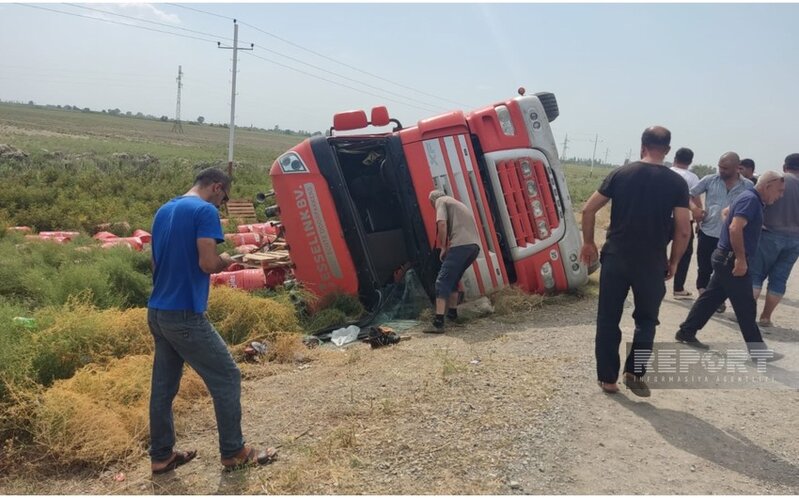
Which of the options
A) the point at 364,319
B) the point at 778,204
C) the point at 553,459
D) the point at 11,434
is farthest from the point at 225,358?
the point at 778,204

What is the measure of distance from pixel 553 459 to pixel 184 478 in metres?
2.08

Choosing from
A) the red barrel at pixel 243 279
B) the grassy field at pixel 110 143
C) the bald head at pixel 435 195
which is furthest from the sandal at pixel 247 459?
the grassy field at pixel 110 143

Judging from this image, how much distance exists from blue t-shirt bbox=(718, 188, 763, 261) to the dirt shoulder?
1.09m

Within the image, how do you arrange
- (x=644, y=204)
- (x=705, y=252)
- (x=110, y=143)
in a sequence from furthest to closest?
(x=110, y=143)
(x=705, y=252)
(x=644, y=204)

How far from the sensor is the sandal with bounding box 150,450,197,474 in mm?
3207

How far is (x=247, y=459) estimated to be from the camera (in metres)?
3.19

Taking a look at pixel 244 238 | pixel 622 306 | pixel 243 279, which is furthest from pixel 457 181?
pixel 244 238

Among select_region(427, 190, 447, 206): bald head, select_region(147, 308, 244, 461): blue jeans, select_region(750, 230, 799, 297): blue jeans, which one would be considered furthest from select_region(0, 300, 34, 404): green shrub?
select_region(750, 230, 799, 297): blue jeans

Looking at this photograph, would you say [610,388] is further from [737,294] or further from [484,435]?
[737,294]

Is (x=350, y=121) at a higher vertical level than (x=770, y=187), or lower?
higher

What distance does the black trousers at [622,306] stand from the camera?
3807 millimetres

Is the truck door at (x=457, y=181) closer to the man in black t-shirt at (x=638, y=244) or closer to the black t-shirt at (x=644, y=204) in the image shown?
the man in black t-shirt at (x=638, y=244)

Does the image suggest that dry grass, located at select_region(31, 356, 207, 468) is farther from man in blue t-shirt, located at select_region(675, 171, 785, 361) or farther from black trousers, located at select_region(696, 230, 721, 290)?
black trousers, located at select_region(696, 230, 721, 290)

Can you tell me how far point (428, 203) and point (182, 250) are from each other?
3.91 m
